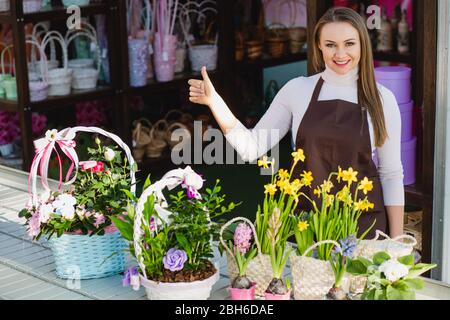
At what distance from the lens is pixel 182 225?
248 cm

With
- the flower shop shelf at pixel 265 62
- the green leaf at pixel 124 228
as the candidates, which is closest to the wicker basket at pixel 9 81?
the flower shop shelf at pixel 265 62

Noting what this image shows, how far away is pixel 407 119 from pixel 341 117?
133 centimetres

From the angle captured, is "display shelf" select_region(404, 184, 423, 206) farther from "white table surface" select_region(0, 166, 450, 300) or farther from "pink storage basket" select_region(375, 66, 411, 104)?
"white table surface" select_region(0, 166, 450, 300)

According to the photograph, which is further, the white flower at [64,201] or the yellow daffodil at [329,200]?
the white flower at [64,201]

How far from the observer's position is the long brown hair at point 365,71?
3197mm

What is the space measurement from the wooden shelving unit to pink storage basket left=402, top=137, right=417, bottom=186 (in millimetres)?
32

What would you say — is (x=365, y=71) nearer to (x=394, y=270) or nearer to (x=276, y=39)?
(x=394, y=270)

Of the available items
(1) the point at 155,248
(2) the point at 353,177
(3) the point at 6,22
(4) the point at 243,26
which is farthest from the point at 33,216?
(4) the point at 243,26

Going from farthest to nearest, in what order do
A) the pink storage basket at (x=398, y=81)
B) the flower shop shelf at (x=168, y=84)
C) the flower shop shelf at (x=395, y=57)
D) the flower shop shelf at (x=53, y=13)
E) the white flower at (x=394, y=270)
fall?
1. the flower shop shelf at (x=168, y=84)
2. the flower shop shelf at (x=53, y=13)
3. the flower shop shelf at (x=395, y=57)
4. the pink storage basket at (x=398, y=81)
5. the white flower at (x=394, y=270)

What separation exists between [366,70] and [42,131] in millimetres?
3485

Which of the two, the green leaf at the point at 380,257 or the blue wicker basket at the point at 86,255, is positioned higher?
the green leaf at the point at 380,257

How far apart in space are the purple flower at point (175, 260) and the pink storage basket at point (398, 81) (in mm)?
2360

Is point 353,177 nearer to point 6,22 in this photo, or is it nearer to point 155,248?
point 155,248

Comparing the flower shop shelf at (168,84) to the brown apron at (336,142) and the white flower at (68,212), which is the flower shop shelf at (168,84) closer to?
the brown apron at (336,142)
